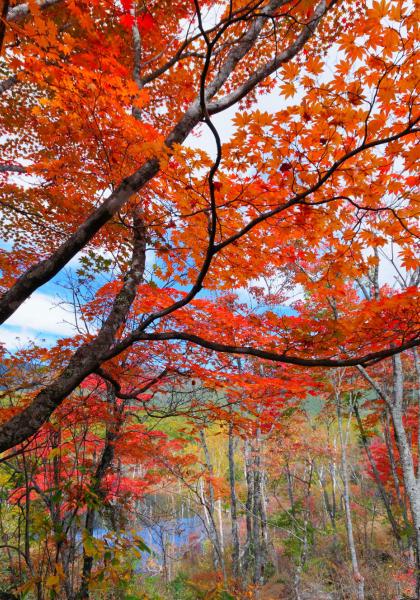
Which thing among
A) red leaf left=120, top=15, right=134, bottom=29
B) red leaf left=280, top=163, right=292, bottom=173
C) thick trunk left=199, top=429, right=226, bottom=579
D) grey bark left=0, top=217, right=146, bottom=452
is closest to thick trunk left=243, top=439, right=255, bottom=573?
thick trunk left=199, top=429, right=226, bottom=579

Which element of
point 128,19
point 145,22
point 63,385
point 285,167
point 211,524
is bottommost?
point 211,524

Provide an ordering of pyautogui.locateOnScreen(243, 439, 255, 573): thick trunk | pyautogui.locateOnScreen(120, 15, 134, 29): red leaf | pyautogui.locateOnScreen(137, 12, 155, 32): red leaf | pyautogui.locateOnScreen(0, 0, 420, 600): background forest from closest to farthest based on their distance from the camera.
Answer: pyautogui.locateOnScreen(0, 0, 420, 600): background forest → pyautogui.locateOnScreen(120, 15, 134, 29): red leaf → pyautogui.locateOnScreen(137, 12, 155, 32): red leaf → pyautogui.locateOnScreen(243, 439, 255, 573): thick trunk

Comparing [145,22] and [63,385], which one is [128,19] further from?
[63,385]

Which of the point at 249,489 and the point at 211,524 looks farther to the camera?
the point at 249,489

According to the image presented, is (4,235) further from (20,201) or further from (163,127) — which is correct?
(163,127)

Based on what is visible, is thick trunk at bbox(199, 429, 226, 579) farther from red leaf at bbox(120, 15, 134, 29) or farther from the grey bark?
red leaf at bbox(120, 15, 134, 29)

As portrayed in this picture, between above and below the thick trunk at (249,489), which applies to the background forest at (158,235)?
above

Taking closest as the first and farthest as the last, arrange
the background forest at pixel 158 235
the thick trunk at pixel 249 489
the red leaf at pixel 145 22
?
the background forest at pixel 158 235
the red leaf at pixel 145 22
the thick trunk at pixel 249 489

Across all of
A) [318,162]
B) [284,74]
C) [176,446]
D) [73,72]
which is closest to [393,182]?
[318,162]

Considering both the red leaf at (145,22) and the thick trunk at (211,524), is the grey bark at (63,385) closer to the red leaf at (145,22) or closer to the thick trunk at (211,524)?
the red leaf at (145,22)

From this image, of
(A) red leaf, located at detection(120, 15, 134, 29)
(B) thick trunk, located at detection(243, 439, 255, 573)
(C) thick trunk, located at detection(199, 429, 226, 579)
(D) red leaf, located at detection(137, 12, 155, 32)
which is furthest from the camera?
(B) thick trunk, located at detection(243, 439, 255, 573)

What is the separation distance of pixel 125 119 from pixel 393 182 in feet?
8.85

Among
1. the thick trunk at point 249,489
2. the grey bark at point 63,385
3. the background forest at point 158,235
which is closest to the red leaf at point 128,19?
the background forest at point 158,235

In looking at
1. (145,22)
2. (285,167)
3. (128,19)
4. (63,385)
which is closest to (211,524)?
(63,385)
